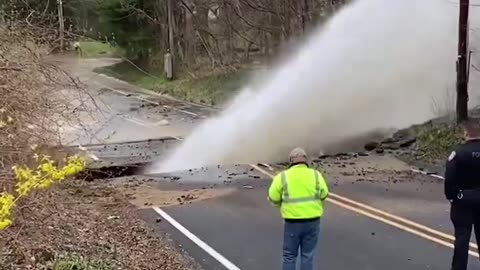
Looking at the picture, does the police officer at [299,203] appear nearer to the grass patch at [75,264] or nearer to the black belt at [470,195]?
the black belt at [470,195]

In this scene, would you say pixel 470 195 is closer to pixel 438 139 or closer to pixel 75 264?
pixel 75 264

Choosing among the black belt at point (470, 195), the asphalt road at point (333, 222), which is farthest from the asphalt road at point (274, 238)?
the black belt at point (470, 195)

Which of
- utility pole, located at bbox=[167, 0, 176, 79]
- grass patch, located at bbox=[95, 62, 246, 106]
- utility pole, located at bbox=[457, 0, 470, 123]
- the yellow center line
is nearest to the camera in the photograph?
the yellow center line

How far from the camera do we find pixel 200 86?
3419 cm

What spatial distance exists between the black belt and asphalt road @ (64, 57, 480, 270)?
1.21 m

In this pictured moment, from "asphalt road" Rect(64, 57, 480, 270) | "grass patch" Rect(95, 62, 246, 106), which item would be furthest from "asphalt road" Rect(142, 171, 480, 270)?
"grass patch" Rect(95, 62, 246, 106)

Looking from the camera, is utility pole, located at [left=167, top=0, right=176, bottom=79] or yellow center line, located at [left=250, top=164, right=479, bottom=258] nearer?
yellow center line, located at [left=250, top=164, right=479, bottom=258]

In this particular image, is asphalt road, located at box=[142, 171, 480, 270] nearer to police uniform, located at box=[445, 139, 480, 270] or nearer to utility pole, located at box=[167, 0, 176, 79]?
police uniform, located at box=[445, 139, 480, 270]

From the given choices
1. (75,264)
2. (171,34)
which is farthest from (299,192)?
(171,34)

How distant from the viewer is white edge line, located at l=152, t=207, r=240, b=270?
8375 mm

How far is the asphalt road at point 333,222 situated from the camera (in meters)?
8.46

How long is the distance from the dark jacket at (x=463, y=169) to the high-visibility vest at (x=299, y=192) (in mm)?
1346

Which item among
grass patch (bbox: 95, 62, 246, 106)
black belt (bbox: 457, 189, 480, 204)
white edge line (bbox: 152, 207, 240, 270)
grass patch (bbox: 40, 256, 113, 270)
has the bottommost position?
grass patch (bbox: 95, 62, 246, 106)

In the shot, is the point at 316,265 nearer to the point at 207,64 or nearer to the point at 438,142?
the point at 438,142
